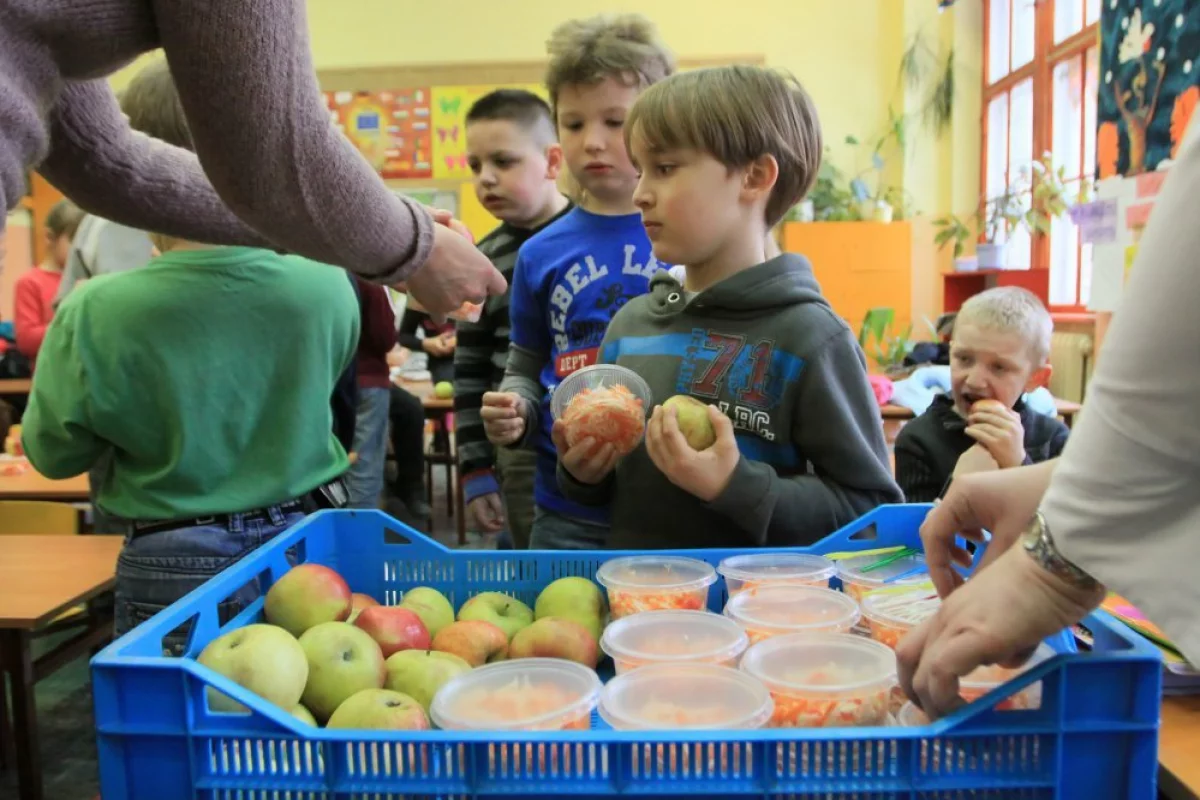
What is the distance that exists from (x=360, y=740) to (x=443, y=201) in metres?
7.50

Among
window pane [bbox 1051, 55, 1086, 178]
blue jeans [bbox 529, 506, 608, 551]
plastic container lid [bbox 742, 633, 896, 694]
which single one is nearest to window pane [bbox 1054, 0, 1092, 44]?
window pane [bbox 1051, 55, 1086, 178]

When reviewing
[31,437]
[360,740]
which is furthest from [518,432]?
[360,740]

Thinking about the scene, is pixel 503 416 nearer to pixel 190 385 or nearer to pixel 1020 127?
pixel 190 385

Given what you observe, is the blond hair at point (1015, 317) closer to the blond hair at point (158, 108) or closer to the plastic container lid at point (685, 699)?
the plastic container lid at point (685, 699)

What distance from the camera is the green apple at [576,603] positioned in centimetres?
105

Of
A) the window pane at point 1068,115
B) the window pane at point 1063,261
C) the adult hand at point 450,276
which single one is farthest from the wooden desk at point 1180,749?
the window pane at point 1068,115

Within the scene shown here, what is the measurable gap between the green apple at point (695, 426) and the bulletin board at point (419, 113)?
6.67 m

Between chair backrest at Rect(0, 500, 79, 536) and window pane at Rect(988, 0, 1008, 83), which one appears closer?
chair backrest at Rect(0, 500, 79, 536)

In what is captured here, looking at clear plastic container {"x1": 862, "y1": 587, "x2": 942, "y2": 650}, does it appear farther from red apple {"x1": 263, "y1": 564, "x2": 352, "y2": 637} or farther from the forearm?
the forearm

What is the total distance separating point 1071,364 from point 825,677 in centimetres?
466

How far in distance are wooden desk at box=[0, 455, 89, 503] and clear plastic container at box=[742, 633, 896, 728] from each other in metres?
2.82

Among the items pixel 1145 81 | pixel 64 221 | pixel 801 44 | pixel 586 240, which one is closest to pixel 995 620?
pixel 586 240

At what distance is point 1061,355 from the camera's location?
494 cm

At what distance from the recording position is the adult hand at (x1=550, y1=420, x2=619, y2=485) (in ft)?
4.25
